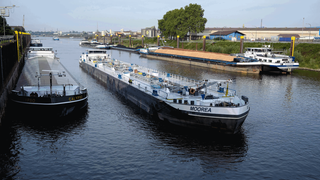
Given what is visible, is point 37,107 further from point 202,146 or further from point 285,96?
point 285,96

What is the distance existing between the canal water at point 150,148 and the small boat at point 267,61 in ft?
103

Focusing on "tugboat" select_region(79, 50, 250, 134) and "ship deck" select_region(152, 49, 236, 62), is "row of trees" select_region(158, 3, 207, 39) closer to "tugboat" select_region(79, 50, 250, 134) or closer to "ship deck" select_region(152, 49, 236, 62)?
"ship deck" select_region(152, 49, 236, 62)

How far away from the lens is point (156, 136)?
2359cm

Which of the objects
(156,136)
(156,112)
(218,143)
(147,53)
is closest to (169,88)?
(156,112)

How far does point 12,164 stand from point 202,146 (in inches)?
562

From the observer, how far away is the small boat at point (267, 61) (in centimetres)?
6016

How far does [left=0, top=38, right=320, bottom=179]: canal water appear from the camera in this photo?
688 inches

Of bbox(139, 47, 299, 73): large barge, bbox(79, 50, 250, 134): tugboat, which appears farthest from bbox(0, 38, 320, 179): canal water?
bbox(139, 47, 299, 73): large barge

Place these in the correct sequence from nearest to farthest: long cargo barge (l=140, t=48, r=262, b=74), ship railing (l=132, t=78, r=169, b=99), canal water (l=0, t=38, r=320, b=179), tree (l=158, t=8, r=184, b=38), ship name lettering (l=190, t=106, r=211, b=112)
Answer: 1. canal water (l=0, t=38, r=320, b=179)
2. ship name lettering (l=190, t=106, r=211, b=112)
3. ship railing (l=132, t=78, r=169, b=99)
4. long cargo barge (l=140, t=48, r=262, b=74)
5. tree (l=158, t=8, r=184, b=38)

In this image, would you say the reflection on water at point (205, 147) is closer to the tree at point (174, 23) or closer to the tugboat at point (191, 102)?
the tugboat at point (191, 102)

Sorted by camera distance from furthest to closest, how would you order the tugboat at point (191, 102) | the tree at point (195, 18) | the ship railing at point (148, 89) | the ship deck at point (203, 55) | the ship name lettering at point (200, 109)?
the tree at point (195, 18), the ship deck at point (203, 55), the ship railing at point (148, 89), the ship name lettering at point (200, 109), the tugboat at point (191, 102)

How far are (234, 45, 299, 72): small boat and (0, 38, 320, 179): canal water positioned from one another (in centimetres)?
3126

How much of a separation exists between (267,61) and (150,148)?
51.1 metres

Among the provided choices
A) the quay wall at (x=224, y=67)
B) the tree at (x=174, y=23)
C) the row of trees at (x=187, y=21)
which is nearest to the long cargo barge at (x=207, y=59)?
the quay wall at (x=224, y=67)
